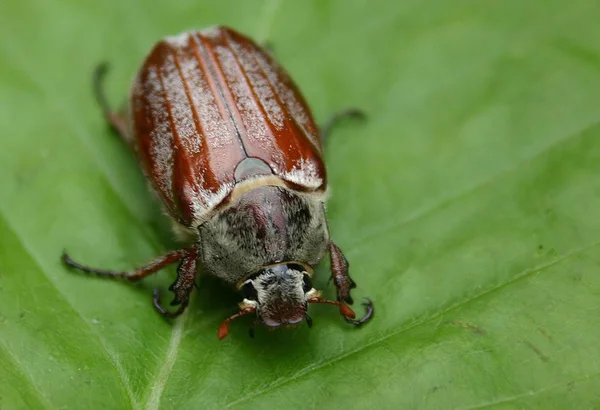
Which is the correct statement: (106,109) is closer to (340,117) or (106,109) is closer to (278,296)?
(340,117)

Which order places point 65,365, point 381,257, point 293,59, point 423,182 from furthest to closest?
point 293,59 → point 423,182 → point 381,257 → point 65,365

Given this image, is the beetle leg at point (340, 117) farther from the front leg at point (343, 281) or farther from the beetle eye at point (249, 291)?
the beetle eye at point (249, 291)

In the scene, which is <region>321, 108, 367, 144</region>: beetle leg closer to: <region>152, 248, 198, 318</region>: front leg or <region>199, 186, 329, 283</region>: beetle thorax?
<region>199, 186, 329, 283</region>: beetle thorax

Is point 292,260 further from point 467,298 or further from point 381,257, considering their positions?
point 467,298

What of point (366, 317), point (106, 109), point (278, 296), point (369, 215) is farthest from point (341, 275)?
point (106, 109)

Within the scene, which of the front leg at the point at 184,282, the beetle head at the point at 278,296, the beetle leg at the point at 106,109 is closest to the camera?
the beetle head at the point at 278,296

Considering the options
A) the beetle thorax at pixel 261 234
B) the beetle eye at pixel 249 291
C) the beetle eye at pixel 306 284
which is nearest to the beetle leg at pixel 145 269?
the beetle thorax at pixel 261 234

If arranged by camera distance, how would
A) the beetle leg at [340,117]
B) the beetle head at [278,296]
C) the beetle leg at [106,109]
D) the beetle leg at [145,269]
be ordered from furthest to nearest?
1. the beetle leg at [340,117]
2. the beetle leg at [106,109]
3. the beetle leg at [145,269]
4. the beetle head at [278,296]

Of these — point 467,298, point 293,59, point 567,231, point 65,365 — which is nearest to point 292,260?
point 467,298
